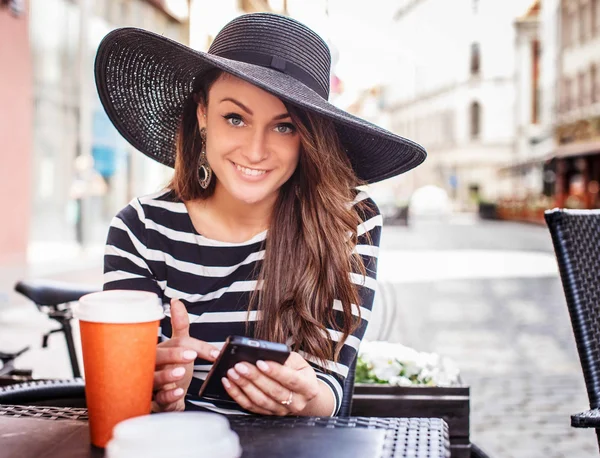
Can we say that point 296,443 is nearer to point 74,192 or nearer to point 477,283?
point 477,283

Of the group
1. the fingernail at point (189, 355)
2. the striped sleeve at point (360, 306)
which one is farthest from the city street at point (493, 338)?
the fingernail at point (189, 355)

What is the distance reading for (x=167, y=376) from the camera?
135 cm

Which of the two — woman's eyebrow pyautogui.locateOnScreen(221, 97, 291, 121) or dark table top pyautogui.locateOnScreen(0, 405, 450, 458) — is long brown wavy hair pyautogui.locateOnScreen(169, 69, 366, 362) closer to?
woman's eyebrow pyautogui.locateOnScreen(221, 97, 291, 121)

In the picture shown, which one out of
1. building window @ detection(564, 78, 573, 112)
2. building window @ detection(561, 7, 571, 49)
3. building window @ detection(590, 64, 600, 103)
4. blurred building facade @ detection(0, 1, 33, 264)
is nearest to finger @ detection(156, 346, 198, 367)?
blurred building facade @ detection(0, 1, 33, 264)

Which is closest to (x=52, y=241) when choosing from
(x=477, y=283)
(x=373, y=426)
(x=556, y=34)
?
(x=477, y=283)

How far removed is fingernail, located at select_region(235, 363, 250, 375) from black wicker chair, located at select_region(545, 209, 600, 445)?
0.92 meters

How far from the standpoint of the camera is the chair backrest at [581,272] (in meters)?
1.83

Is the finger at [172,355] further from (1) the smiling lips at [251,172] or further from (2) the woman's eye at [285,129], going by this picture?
(2) the woman's eye at [285,129]

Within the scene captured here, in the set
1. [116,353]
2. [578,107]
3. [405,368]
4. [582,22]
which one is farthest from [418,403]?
[582,22]

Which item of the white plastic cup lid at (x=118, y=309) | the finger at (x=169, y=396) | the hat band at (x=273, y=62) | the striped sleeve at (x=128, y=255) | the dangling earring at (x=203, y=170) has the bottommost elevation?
the finger at (x=169, y=396)

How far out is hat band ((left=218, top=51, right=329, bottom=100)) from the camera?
177 cm

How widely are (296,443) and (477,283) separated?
9.90 metres

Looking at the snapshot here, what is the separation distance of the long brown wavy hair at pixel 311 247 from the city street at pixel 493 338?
0.98 meters

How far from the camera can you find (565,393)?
4.72 metres
